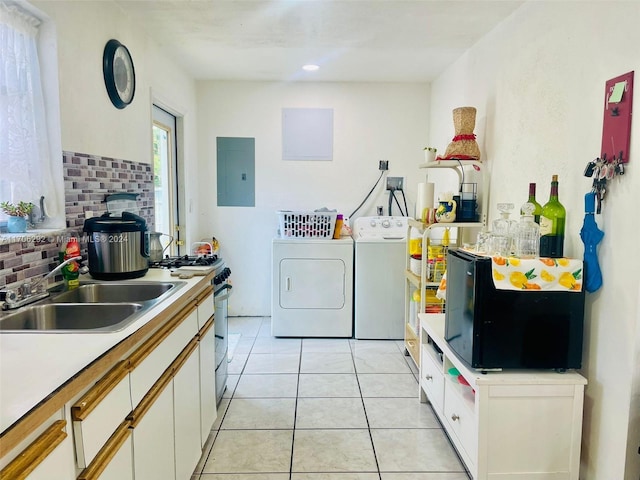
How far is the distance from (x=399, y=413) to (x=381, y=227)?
5.81 feet

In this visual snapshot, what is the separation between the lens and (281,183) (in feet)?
13.3

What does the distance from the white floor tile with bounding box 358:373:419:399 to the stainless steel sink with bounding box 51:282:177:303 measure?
1.47 metres

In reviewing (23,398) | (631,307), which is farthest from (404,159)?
(23,398)

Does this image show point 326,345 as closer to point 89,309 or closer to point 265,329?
point 265,329

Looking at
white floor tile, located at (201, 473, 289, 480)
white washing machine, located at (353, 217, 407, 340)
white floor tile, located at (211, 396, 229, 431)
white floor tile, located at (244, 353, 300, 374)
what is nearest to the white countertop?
white floor tile, located at (201, 473, 289, 480)

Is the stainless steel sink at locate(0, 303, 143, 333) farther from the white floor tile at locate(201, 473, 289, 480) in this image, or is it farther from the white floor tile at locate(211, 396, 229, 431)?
the white floor tile at locate(211, 396, 229, 431)

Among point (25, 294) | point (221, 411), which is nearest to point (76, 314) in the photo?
point (25, 294)

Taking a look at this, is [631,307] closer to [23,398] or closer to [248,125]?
[23,398]

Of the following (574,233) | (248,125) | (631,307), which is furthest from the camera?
(248,125)

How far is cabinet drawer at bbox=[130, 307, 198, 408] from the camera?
4.05ft

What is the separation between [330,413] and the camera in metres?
2.41

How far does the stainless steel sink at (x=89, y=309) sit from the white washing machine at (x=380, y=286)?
2023 mm

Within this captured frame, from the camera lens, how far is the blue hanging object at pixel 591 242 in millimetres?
1594

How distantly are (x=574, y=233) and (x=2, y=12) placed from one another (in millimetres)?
2400
